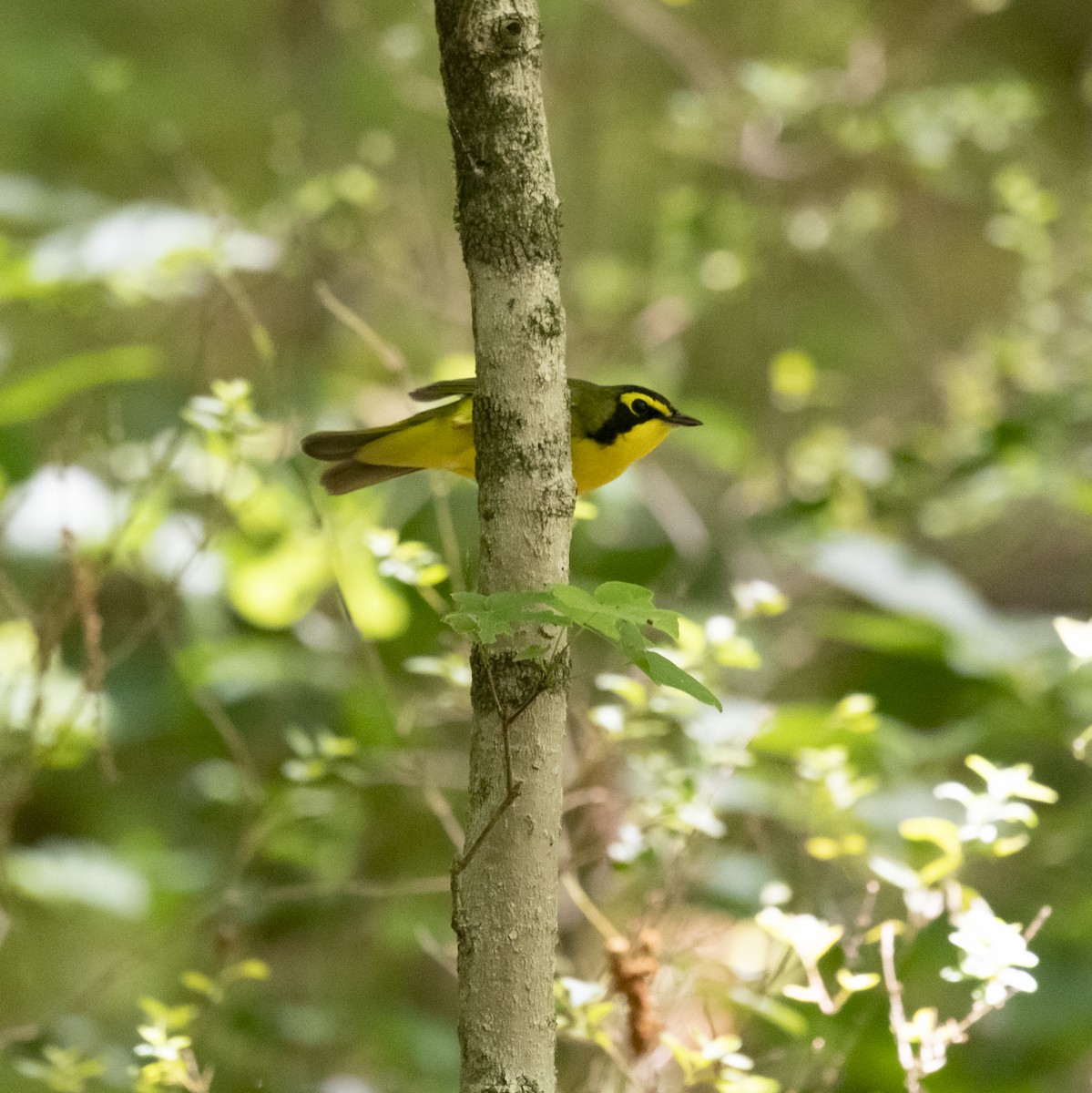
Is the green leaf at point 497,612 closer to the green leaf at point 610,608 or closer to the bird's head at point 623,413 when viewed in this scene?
the green leaf at point 610,608

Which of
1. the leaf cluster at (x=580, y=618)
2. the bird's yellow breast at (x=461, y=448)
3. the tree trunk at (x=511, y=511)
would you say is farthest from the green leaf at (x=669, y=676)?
the bird's yellow breast at (x=461, y=448)

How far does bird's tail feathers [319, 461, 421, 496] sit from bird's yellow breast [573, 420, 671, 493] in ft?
1.00

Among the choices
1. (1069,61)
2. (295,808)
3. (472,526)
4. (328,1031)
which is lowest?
(328,1031)

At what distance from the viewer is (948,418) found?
4289 mm

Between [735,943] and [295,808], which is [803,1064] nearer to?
[295,808]

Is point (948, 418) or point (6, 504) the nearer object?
point (6, 504)

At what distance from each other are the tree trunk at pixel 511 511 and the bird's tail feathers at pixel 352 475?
3.43 ft

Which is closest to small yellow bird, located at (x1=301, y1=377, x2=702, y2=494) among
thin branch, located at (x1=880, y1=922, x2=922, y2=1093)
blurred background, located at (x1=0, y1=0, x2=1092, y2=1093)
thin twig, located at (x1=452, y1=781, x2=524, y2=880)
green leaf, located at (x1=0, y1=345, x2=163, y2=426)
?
blurred background, located at (x1=0, y1=0, x2=1092, y2=1093)

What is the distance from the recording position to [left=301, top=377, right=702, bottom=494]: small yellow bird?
6.67 feet

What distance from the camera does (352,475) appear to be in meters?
2.16

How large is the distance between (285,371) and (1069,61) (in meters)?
4.56

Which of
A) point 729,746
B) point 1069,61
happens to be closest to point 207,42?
point 1069,61

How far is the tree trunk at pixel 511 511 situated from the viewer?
1072 mm

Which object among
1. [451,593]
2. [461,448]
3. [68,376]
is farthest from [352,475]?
[451,593]
